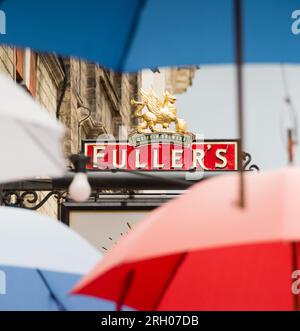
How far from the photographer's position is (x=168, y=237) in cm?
438

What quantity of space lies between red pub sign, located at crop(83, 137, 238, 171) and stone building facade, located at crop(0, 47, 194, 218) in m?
0.81

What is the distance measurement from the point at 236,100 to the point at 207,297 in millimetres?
1657

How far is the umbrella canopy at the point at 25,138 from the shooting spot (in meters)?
4.93

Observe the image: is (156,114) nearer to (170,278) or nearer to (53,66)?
(53,66)

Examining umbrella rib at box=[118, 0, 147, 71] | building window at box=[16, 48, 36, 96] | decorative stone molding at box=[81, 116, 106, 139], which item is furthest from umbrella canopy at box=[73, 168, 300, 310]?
decorative stone molding at box=[81, 116, 106, 139]

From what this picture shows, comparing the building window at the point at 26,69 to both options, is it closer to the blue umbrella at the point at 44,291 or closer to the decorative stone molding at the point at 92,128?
the decorative stone molding at the point at 92,128

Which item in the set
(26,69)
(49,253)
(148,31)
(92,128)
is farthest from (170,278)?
(92,128)

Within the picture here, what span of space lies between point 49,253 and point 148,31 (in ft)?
4.21

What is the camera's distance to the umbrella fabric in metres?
6.21

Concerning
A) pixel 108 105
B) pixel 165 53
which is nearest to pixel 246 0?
pixel 165 53

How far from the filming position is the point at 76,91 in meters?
22.0

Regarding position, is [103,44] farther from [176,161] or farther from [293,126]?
[176,161]

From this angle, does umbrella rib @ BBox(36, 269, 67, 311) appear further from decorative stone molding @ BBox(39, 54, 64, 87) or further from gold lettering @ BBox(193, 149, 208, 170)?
decorative stone molding @ BBox(39, 54, 64, 87)

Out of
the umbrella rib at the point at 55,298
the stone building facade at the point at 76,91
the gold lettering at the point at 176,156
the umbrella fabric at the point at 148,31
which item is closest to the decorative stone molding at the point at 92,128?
the stone building facade at the point at 76,91
